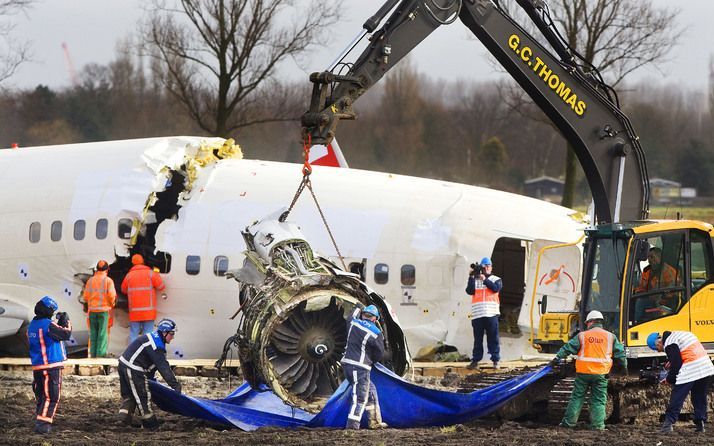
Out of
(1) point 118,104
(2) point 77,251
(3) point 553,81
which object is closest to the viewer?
(3) point 553,81

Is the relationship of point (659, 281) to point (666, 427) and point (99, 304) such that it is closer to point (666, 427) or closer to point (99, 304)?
point (666, 427)

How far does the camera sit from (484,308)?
22.9m

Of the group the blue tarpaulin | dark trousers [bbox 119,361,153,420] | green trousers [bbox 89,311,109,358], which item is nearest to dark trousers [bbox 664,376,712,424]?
the blue tarpaulin

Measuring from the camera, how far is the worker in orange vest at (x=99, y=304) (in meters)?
23.7

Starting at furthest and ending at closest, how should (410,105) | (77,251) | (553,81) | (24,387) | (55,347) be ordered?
1. (410,105)
2. (77,251)
3. (24,387)
4. (553,81)
5. (55,347)

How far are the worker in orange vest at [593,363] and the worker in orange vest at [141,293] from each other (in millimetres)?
9095

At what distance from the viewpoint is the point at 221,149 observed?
2614cm

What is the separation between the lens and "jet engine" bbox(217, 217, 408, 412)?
63.1 feet

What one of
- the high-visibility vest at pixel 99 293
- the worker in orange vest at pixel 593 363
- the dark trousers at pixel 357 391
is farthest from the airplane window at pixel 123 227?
the worker in orange vest at pixel 593 363

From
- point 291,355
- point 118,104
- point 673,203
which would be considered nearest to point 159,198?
point 291,355

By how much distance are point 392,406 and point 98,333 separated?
801cm

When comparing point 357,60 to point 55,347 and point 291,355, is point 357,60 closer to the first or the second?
point 291,355

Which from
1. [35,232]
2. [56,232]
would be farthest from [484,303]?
[35,232]

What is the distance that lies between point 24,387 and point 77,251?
3.20m
